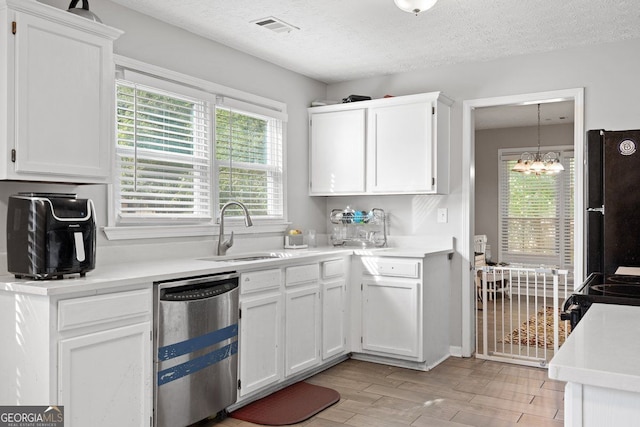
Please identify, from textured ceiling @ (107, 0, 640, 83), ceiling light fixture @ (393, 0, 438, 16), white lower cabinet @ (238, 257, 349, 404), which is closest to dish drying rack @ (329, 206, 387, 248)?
white lower cabinet @ (238, 257, 349, 404)

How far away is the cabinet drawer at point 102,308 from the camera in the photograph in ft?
7.19

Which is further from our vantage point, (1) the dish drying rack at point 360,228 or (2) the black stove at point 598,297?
(1) the dish drying rack at point 360,228

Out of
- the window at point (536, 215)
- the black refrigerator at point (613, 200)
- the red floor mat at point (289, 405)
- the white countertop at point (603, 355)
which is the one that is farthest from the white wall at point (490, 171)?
the white countertop at point (603, 355)

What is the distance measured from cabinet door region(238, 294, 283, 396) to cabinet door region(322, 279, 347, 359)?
0.56m

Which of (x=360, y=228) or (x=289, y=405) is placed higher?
(x=360, y=228)

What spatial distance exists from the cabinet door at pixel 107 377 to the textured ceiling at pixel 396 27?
1.93 m

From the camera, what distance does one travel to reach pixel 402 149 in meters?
4.40

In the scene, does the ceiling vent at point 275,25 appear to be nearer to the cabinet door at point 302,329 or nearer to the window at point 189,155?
the window at point 189,155

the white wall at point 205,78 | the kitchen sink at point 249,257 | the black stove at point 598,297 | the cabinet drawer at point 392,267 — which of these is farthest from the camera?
the cabinet drawer at point 392,267

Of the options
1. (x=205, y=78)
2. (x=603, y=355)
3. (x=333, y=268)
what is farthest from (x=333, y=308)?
(x=603, y=355)

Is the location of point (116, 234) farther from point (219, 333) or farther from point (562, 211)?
point (562, 211)

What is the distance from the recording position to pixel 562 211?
25.6 feet

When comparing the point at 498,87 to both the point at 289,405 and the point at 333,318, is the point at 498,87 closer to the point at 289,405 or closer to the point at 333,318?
the point at 333,318

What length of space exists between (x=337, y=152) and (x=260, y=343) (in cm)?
202
